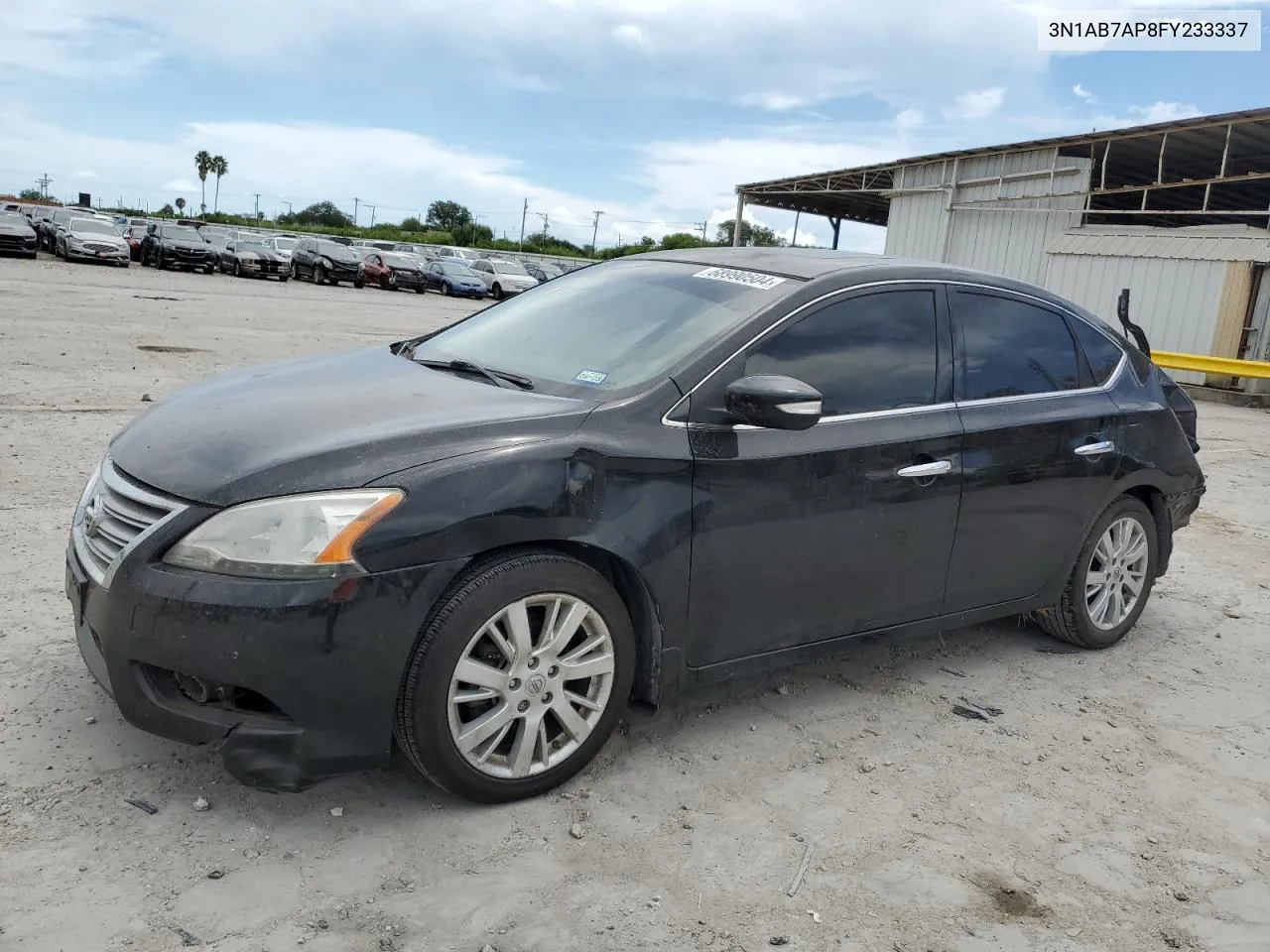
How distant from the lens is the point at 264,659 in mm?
2711

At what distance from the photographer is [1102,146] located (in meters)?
23.4

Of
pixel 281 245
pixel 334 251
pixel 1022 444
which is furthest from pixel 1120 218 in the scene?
pixel 281 245

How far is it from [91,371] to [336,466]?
8.75 metres

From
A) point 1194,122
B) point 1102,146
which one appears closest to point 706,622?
point 1194,122

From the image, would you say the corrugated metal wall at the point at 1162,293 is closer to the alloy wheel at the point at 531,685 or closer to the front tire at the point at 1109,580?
the front tire at the point at 1109,580

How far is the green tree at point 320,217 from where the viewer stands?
10231 cm

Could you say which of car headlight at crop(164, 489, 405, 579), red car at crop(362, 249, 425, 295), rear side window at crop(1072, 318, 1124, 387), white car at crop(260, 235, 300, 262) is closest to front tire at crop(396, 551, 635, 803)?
car headlight at crop(164, 489, 405, 579)

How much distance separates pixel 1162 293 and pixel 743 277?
19434mm

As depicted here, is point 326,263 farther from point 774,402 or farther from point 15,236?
point 774,402

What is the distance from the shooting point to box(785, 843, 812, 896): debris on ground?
285cm

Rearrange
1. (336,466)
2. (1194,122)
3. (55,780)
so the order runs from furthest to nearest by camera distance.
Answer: (1194,122), (55,780), (336,466)

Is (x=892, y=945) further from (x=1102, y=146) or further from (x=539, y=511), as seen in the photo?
(x=1102, y=146)

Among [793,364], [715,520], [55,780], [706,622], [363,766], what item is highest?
[793,364]

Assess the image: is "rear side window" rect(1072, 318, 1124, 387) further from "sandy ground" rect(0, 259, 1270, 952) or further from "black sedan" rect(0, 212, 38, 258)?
"black sedan" rect(0, 212, 38, 258)
